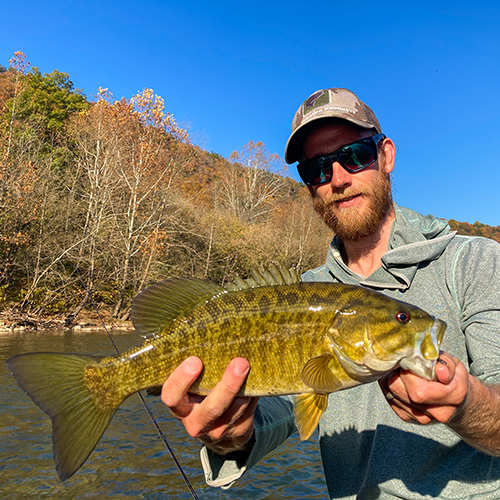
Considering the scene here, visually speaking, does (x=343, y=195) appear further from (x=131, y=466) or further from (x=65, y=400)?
(x=131, y=466)

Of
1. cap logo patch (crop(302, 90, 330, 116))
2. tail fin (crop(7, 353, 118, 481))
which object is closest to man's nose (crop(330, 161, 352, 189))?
cap logo patch (crop(302, 90, 330, 116))

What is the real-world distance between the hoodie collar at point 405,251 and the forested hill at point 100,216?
10.8 m

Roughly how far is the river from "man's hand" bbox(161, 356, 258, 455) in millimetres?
4629

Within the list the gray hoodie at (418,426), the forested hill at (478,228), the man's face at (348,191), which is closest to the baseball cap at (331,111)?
the man's face at (348,191)

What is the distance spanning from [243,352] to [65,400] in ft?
3.28

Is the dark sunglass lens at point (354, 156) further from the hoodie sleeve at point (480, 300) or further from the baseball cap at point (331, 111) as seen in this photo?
the hoodie sleeve at point (480, 300)

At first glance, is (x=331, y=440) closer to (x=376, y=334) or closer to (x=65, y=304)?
(x=376, y=334)

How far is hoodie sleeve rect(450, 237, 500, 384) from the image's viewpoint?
2.31m

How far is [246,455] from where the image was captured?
271 cm

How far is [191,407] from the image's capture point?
2383mm

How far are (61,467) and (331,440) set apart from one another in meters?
1.67

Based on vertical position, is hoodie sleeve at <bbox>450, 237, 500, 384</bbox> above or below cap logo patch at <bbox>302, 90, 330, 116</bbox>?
below

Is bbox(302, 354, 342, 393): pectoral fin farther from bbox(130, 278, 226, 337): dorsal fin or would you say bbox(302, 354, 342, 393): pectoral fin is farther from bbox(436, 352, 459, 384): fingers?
bbox(130, 278, 226, 337): dorsal fin

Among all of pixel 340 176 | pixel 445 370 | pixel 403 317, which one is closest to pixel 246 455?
pixel 403 317
